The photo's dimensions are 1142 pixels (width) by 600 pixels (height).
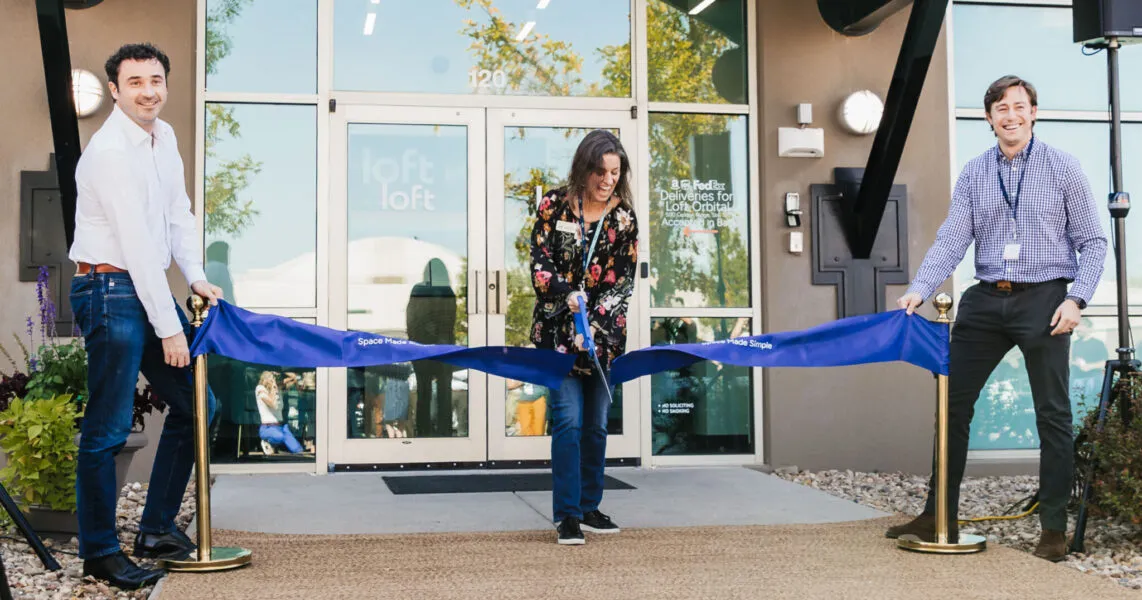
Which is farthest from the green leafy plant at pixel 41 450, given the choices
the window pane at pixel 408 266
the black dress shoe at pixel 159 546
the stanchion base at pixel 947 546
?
the stanchion base at pixel 947 546

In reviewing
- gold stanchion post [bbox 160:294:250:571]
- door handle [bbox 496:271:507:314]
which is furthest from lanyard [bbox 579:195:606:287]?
door handle [bbox 496:271:507:314]

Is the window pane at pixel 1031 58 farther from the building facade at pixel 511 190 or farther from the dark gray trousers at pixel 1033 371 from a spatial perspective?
the dark gray trousers at pixel 1033 371

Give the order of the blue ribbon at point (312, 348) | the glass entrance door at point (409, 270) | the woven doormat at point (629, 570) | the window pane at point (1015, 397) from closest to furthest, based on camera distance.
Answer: the woven doormat at point (629, 570), the blue ribbon at point (312, 348), the glass entrance door at point (409, 270), the window pane at point (1015, 397)

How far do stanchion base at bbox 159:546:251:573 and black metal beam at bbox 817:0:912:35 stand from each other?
185 inches

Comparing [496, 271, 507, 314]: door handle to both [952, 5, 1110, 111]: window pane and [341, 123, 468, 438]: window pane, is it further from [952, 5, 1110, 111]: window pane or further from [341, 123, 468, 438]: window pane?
[952, 5, 1110, 111]: window pane

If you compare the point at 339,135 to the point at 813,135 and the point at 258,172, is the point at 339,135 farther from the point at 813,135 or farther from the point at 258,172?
the point at 813,135

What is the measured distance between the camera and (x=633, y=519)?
4.92 m

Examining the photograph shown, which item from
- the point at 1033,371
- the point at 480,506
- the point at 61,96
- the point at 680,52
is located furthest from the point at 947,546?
the point at 61,96

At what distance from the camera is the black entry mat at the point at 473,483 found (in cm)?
586

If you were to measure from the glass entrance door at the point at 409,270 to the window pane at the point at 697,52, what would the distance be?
1.19 meters

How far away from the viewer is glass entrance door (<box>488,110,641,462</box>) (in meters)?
6.70

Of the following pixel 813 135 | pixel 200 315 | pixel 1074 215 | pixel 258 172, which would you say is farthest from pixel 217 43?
pixel 1074 215

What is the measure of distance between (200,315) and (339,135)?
2.90 meters

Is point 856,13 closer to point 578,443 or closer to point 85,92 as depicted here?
point 578,443
